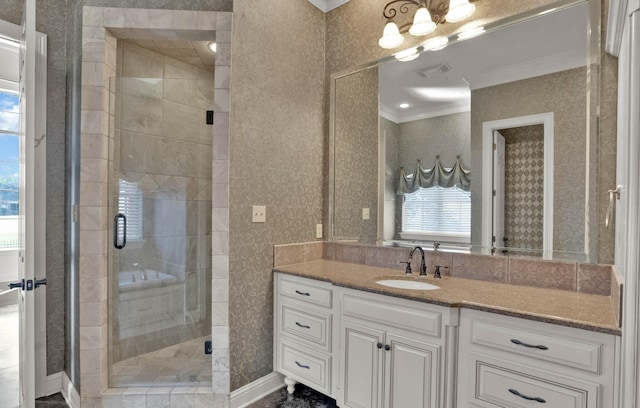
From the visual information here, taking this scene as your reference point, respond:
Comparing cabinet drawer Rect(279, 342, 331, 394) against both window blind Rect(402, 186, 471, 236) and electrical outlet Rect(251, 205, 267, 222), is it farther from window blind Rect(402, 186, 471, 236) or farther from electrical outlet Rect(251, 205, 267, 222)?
window blind Rect(402, 186, 471, 236)

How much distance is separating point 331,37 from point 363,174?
112 centimetres

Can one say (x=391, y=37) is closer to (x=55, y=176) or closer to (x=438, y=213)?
(x=438, y=213)

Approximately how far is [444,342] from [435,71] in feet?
5.24

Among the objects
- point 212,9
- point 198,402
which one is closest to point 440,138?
point 212,9

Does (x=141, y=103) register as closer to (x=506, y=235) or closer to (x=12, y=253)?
(x=506, y=235)

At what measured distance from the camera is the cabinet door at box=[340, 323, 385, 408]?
5.42 feet

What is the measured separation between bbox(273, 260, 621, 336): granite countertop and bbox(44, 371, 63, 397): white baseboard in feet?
5.75

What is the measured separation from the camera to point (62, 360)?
2232 mm

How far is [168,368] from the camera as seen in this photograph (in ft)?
7.32

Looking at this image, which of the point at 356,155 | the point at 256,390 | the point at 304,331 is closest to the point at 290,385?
the point at 256,390

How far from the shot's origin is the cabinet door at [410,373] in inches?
57.7

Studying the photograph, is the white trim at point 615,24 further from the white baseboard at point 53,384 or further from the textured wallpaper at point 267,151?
the white baseboard at point 53,384

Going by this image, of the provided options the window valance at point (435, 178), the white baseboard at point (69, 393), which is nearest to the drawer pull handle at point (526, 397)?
the window valance at point (435, 178)

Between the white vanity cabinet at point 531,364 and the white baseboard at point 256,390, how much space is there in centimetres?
125
